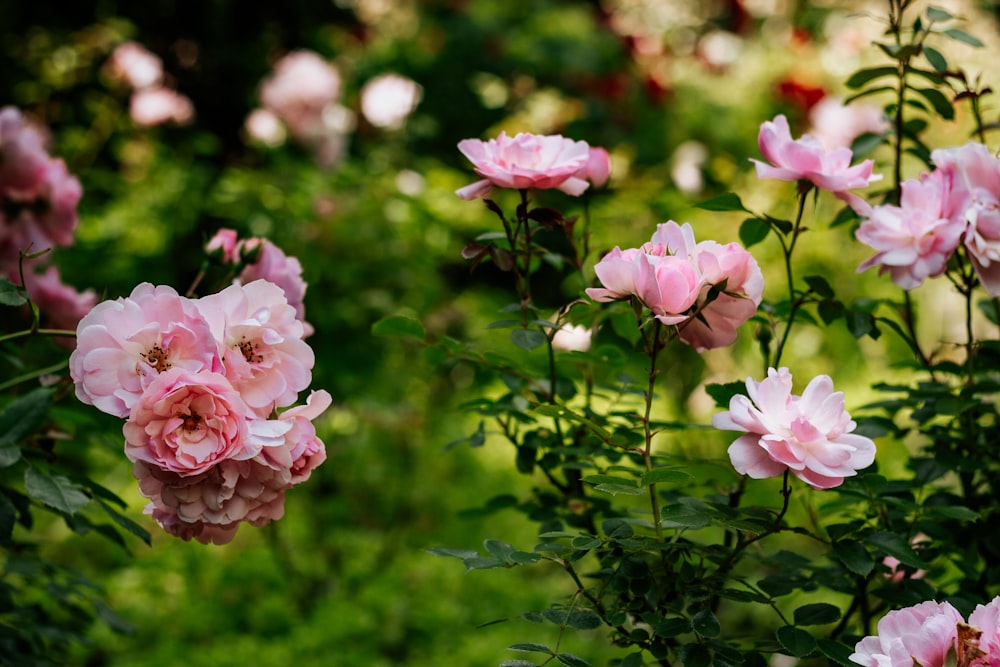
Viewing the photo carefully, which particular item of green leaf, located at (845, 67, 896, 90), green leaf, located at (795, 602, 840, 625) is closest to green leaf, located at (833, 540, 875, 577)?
green leaf, located at (795, 602, 840, 625)

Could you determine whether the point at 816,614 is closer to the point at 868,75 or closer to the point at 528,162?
the point at 528,162


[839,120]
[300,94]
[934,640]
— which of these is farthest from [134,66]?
[934,640]

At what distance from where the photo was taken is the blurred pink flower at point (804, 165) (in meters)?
0.88

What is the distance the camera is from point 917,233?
0.89m

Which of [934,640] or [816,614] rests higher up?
[934,640]

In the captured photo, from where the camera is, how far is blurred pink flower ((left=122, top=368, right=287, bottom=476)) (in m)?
0.71

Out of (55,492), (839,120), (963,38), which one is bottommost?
(839,120)

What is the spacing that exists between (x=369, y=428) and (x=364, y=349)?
0.31m

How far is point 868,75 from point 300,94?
8.00 feet

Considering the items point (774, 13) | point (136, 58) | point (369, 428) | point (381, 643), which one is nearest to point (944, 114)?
point (381, 643)

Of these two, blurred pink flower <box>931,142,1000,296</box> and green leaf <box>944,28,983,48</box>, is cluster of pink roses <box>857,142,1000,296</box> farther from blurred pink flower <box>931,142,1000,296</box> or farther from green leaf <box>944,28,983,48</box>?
green leaf <box>944,28,983,48</box>

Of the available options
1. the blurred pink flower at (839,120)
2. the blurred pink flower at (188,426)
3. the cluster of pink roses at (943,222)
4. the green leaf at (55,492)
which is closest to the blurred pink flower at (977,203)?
the cluster of pink roses at (943,222)

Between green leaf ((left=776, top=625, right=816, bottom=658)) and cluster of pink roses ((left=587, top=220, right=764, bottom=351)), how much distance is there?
24 centimetres

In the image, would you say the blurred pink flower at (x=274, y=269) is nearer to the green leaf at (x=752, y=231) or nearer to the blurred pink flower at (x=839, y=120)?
the green leaf at (x=752, y=231)
